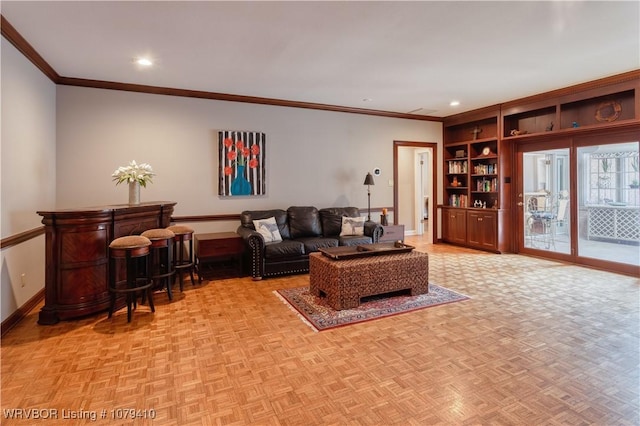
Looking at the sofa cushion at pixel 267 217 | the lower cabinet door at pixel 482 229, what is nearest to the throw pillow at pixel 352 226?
the sofa cushion at pixel 267 217

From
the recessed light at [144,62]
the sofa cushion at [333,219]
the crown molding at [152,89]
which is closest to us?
the crown molding at [152,89]

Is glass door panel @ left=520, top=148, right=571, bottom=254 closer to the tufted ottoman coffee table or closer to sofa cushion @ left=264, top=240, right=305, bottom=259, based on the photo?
the tufted ottoman coffee table

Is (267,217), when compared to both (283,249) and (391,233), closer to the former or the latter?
(283,249)

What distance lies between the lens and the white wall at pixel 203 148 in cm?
472

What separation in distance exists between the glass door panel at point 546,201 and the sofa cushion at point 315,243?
377cm

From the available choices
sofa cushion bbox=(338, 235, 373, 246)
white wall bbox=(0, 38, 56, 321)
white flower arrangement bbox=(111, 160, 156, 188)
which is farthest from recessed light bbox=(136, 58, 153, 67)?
sofa cushion bbox=(338, 235, 373, 246)

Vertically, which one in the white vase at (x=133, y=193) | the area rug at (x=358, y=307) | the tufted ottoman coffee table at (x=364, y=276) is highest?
the white vase at (x=133, y=193)

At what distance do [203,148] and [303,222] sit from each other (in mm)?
2010

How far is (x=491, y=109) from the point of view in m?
6.46

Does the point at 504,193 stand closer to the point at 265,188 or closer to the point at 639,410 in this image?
the point at 265,188

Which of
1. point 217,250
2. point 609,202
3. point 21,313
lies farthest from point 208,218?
point 609,202

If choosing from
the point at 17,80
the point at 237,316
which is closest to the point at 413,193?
Result: the point at 237,316

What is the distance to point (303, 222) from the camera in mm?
5641

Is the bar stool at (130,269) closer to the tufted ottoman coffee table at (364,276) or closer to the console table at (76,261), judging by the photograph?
the console table at (76,261)
